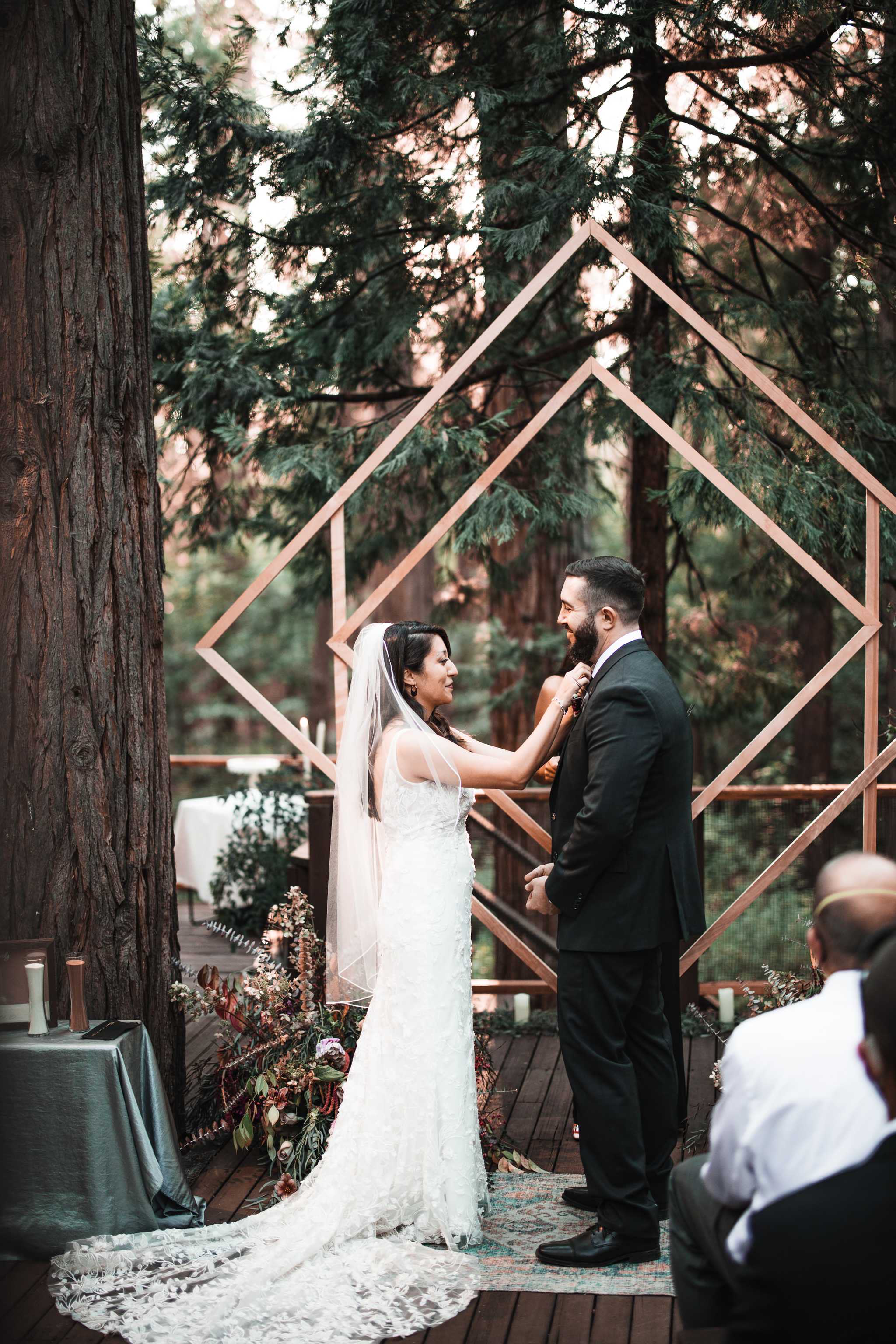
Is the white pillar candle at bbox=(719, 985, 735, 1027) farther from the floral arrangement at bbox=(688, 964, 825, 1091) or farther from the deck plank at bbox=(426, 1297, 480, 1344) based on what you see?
the deck plank at bbox=(426, 1297, 480, 1344)

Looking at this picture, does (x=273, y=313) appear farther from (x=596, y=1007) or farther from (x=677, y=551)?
(x=596, y=1007)

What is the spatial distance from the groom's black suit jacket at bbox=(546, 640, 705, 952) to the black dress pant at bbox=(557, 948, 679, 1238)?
11 cm

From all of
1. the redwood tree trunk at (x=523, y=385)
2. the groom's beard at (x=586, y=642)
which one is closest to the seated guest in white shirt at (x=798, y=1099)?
the groom's beard at (x=586, y=642)

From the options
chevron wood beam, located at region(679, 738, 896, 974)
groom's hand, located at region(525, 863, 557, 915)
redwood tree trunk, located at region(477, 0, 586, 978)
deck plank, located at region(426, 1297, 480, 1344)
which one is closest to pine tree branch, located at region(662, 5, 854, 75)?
redwood tree trunk, located at region(477, 0, 586, 978)

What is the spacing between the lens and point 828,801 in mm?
6156

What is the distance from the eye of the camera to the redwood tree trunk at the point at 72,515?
4.00m

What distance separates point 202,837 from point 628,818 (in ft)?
17.1

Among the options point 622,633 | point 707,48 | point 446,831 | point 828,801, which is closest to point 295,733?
point 446,831

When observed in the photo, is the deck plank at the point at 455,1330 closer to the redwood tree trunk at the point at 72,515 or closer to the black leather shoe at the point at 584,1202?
the black leather shoe at the point at 584,1202

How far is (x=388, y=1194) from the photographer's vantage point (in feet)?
11.3

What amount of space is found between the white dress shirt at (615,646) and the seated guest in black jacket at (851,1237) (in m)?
1.67

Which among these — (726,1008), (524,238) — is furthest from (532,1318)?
(524,238)

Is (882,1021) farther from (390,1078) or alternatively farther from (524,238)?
(524,238)

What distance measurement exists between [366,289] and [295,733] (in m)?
3.25
